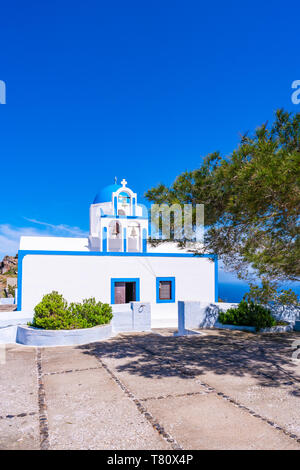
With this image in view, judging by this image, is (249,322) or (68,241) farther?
(68,241)

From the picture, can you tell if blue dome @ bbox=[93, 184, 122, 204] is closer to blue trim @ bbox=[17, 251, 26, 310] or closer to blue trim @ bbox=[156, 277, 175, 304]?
blue trim @ bbox=[156, 277, 175, 304]

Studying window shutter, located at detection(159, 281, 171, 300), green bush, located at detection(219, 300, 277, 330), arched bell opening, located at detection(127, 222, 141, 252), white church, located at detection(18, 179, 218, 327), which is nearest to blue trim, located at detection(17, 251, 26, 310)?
white church, located at detection(18, 179, 218, 327)

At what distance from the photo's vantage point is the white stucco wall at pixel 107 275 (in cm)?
1324

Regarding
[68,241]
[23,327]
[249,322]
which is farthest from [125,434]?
[68,241]

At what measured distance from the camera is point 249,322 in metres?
11.7

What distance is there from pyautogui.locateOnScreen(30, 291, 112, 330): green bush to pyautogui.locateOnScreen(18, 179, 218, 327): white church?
294cm

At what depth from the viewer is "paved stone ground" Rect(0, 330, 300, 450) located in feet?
12.5

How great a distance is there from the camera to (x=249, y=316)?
11820 millimetres

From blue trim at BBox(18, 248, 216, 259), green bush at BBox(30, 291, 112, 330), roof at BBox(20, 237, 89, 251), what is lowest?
green bush at BBox(30, 291, 112, 330)

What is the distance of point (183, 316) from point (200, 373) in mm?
5646

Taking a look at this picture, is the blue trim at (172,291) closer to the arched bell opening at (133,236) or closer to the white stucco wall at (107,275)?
the white stucco wall at (107,275)

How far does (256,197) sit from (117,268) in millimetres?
10251
